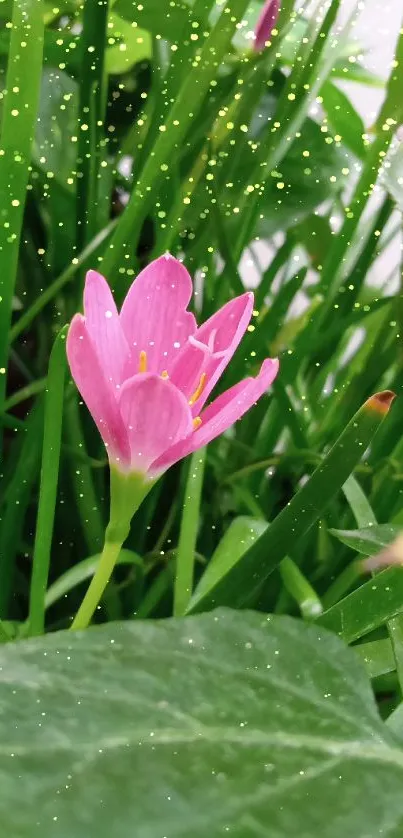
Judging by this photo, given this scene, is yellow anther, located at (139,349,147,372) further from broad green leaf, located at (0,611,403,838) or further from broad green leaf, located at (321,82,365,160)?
broad green leaf, located at (321,82,365,160)

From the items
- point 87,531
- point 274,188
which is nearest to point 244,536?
point 87,531

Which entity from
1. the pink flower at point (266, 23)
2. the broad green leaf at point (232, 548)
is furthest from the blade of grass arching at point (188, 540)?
the pink flower at point (266, 23)

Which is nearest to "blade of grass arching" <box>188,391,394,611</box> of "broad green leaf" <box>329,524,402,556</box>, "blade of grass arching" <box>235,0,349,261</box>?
"broad green leaf" <box>329,524,402,556</box>

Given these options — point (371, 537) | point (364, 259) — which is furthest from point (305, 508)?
point (364, 259)

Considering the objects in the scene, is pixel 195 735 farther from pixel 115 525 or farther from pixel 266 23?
pixel 266 23

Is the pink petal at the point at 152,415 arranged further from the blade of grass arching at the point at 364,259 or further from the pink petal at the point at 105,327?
the blade of grass arching at the point at 364,259

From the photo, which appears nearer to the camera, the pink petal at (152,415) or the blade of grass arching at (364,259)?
the pink petal at (152,415)
